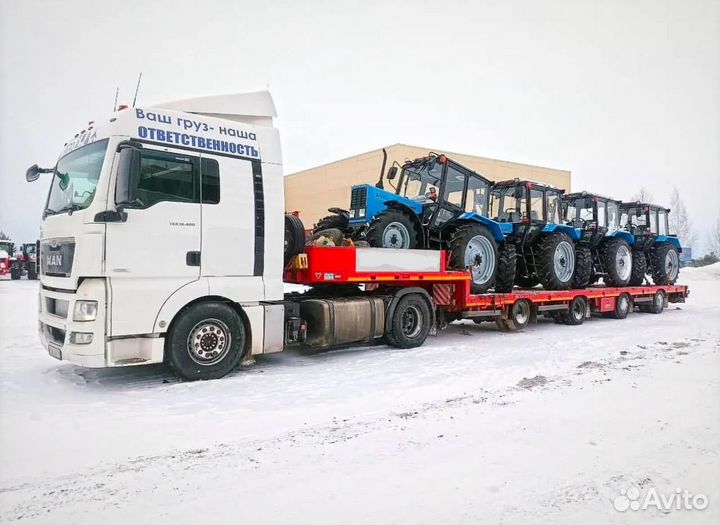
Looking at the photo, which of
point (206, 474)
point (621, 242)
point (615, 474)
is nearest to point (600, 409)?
point (615, 474)

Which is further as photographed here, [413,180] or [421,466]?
[413,180]

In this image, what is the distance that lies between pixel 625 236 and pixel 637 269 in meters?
1.31

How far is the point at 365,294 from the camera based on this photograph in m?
8.41

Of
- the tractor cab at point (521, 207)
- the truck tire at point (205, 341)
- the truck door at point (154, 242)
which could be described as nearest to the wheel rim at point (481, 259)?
the tractor cab at point (521, 207)

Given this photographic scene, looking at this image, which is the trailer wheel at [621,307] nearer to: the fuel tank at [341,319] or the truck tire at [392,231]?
the truck tire at [392,231]

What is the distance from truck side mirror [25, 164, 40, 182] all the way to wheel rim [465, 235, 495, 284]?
756 centimetres

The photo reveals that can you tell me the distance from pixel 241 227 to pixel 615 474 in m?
4.85

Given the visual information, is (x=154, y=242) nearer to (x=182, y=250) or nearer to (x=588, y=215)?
(x=182, y=250)

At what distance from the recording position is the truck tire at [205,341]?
5.83 meters

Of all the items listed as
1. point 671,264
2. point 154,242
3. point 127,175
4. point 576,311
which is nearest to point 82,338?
point 154,242

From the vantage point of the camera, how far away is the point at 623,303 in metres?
13.2

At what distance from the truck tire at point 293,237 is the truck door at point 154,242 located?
5.01 ft

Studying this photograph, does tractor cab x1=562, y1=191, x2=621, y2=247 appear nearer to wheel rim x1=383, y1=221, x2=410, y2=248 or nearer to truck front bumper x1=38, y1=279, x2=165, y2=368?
wheel rim x1=383, y1=221, x2=410, y2=248

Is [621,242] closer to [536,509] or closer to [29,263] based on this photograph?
[536,509]
